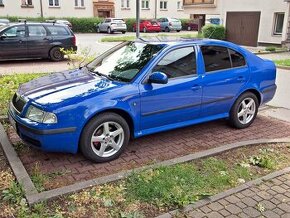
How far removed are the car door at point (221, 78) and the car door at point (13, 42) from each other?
35.9 ft

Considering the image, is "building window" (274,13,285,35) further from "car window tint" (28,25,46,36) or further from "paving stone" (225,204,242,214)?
"paving stone" (225,204,242,214)

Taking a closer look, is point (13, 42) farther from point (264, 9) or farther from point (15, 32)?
point (264, 9)

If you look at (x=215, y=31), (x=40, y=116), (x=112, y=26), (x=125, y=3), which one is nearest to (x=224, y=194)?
(x=40, y=116)

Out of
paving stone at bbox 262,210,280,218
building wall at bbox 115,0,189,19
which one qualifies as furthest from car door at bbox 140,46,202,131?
building wall at bbox 115,0,189,19

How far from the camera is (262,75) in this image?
20.5 ft

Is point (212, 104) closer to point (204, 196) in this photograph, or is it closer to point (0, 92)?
point (204, 196)

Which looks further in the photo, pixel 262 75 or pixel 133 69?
pixel 262 75

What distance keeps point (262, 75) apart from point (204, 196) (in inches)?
126

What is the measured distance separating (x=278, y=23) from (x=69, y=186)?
20.1m

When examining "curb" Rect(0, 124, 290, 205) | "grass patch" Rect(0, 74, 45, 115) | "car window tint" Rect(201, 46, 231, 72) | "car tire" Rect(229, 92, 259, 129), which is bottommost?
"curb" Rect(0, 124, 290, 205)

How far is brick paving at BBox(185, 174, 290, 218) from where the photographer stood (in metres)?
3.60

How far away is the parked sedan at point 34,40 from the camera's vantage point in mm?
14305

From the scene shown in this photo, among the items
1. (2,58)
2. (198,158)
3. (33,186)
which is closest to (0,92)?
(33,186)

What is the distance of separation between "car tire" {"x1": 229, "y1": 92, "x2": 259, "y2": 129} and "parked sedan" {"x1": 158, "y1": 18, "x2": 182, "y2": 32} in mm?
36631
